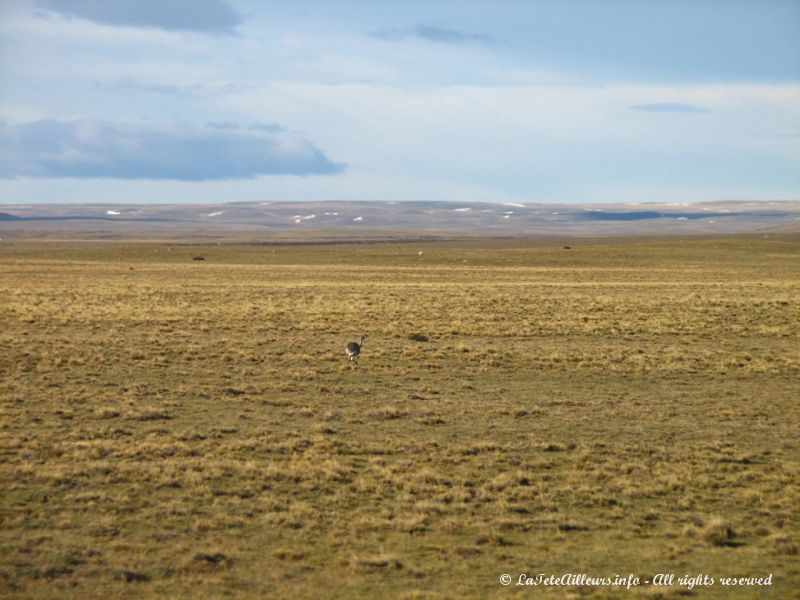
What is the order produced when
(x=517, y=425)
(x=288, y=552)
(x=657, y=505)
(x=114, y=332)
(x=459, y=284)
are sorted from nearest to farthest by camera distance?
(x=288, y=552) < (x=657, y=505) < (x=517, y=425) < (x=114, y=332) < (x=459, y=284)

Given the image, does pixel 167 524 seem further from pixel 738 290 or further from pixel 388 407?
pixel 738 290

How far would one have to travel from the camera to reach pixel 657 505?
1102 centimetres

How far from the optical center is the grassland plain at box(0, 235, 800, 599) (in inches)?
354

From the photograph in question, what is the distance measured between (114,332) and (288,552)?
20.5 meters

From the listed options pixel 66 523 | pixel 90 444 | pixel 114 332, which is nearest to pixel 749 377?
pixel 90 444

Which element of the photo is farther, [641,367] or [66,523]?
[641,367]

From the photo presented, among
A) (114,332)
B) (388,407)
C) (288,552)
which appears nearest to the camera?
(288,552)

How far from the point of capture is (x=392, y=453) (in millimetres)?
13523

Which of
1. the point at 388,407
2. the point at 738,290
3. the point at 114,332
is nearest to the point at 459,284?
the point at 738,290

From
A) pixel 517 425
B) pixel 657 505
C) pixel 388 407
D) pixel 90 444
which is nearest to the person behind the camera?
pixel 657 505

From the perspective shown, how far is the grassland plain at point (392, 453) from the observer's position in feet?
29.5

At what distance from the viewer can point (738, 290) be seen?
153 feet

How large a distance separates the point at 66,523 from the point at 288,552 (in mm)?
2669

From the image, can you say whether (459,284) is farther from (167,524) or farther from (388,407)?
(167,524)
